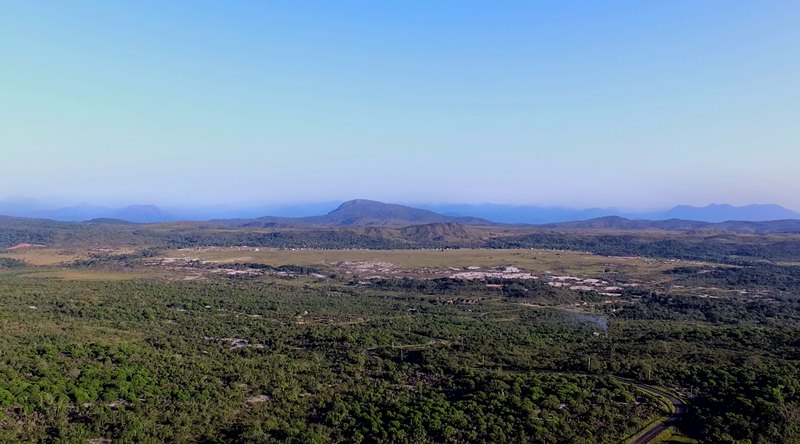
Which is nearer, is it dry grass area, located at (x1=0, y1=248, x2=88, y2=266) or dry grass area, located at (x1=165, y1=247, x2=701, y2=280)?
dry grass area, located at (x1=165, y1=247, x2=701, y2=280)

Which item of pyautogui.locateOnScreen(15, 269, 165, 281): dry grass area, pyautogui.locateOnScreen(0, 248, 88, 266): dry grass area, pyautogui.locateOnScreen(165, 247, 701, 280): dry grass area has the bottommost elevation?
pyautogui.locateOnScreen(165, 247, 701, 280): dry grass area

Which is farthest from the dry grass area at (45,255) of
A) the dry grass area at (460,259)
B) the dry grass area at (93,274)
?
the dry grass area at (460,259)

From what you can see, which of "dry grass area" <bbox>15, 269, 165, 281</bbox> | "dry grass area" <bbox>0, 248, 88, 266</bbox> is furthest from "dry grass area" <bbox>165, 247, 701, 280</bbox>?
"dry grass area" <bbox>15, 269, 165, 281</bbox>

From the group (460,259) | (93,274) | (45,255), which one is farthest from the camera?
(460,259)

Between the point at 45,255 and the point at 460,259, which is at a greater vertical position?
the point at 45,255

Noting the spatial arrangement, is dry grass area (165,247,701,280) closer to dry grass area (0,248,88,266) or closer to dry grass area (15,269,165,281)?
dry grass area (0,248,88,266)

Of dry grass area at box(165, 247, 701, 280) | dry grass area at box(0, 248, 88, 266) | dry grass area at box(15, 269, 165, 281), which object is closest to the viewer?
dry grass area at box(15, 269, 165, 281)

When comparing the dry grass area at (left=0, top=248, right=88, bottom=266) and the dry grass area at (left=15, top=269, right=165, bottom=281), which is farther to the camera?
the dry grass area at (left=0, top=248, right=88, bottom=266)

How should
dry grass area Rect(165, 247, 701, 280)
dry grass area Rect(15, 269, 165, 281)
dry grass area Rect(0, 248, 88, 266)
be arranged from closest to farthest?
dry grass area Rect(15, 269, 165, 281) < dry grass area Rect(165, 247, 701, 280) < dry grass area Rect(0, 248, 88, 266)

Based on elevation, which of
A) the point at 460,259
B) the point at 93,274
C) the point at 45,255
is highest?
the point at 45,255

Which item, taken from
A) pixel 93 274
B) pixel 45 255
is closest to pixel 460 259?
pixel 93 274

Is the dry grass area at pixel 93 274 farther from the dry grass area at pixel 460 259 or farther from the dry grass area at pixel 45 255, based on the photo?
the dry grass area at pixel 460 259

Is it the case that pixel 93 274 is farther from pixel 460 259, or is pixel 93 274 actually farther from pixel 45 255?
pixel 460 259

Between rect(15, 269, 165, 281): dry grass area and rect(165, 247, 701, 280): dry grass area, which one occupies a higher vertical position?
rect(15, 269, 165, 281): dry grass area
